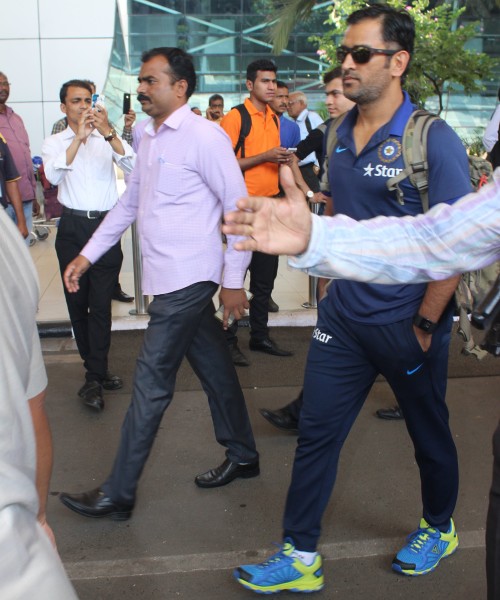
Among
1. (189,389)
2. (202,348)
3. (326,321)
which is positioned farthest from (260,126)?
(326,321)

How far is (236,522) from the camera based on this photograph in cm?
388

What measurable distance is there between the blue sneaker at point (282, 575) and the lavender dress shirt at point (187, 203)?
1.33 meters

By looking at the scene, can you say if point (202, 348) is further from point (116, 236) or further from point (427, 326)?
point (427, 326)

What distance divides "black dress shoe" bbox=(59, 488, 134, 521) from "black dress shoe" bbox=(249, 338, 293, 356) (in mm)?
2786

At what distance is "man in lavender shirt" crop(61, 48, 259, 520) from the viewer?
382 cm

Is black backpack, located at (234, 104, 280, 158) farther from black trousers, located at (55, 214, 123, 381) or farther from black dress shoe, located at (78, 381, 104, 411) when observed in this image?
black dress shoe, located at (78, 381, 104, 411)

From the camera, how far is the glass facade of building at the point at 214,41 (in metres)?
20.6

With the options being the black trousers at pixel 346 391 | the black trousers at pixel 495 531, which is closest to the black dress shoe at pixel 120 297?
the black trousers at pixel 346 391

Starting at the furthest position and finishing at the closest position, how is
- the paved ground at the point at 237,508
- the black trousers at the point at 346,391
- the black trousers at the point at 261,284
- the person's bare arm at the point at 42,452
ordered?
the black trousers at the point at 261,284 < the paved ground at the point at 237,508 < the black trousers at the point at 346,391 < the person's bare arm at the point at 42,452

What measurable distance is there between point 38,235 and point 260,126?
664 centimetres

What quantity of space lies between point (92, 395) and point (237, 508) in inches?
67.1

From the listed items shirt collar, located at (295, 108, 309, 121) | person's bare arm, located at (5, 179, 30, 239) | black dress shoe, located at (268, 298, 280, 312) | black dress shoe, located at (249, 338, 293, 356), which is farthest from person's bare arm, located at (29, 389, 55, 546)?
shirt collar, located at (295, 108, 309, 121)

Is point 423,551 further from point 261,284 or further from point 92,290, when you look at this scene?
point 261,284

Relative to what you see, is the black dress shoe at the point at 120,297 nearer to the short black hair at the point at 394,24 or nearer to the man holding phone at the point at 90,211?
the man holding phone at the point at 90,211
